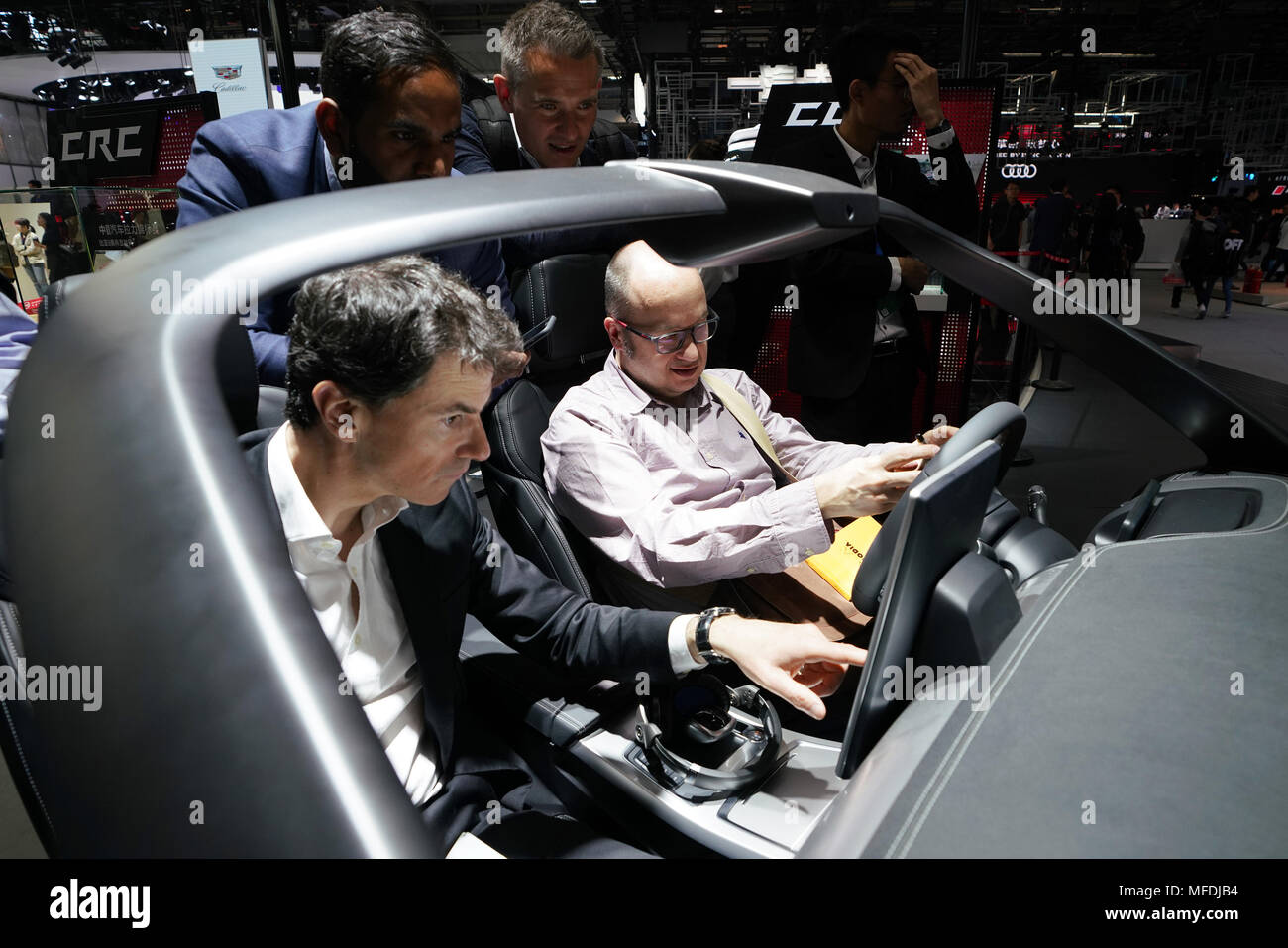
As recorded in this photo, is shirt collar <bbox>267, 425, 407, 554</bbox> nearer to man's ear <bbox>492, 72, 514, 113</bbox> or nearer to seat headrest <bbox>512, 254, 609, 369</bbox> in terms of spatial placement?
seat headrest <bbox>512, 254, 609, 369</bbox>

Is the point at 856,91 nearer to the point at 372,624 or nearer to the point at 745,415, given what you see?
the point at 745,415

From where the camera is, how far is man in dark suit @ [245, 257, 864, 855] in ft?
3.13

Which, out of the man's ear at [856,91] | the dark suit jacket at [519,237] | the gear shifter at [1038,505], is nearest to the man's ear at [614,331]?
the dark suit jacket at [519,237]

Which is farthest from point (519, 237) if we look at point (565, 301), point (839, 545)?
point (839, 545)

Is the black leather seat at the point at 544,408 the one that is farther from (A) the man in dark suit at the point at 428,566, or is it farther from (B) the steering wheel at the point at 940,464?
(B) the steering wheel at the point at 940,464

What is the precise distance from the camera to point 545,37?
185 cm

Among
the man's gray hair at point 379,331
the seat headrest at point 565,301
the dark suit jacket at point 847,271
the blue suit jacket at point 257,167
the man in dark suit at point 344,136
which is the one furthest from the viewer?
the dark suit jacket at point 847,271

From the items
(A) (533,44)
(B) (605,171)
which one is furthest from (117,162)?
(B) (605,171)

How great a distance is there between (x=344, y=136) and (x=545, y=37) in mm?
809

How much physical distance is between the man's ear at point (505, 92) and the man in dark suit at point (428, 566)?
1.16 m

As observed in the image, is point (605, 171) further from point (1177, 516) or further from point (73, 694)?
point (1177, 516)

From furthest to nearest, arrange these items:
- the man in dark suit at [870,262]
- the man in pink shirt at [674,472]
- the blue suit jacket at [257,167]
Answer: the man in dark suit at [870,262] < the man in pink shirt at [674,472] < the blue suit jacket at [257,167]

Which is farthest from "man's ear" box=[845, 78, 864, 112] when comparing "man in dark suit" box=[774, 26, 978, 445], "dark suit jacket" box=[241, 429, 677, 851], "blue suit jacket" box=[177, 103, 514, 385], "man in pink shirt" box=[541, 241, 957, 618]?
"dark suit jacket" box=[241, 429, 677, 851]

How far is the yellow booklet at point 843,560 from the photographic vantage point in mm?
1614
